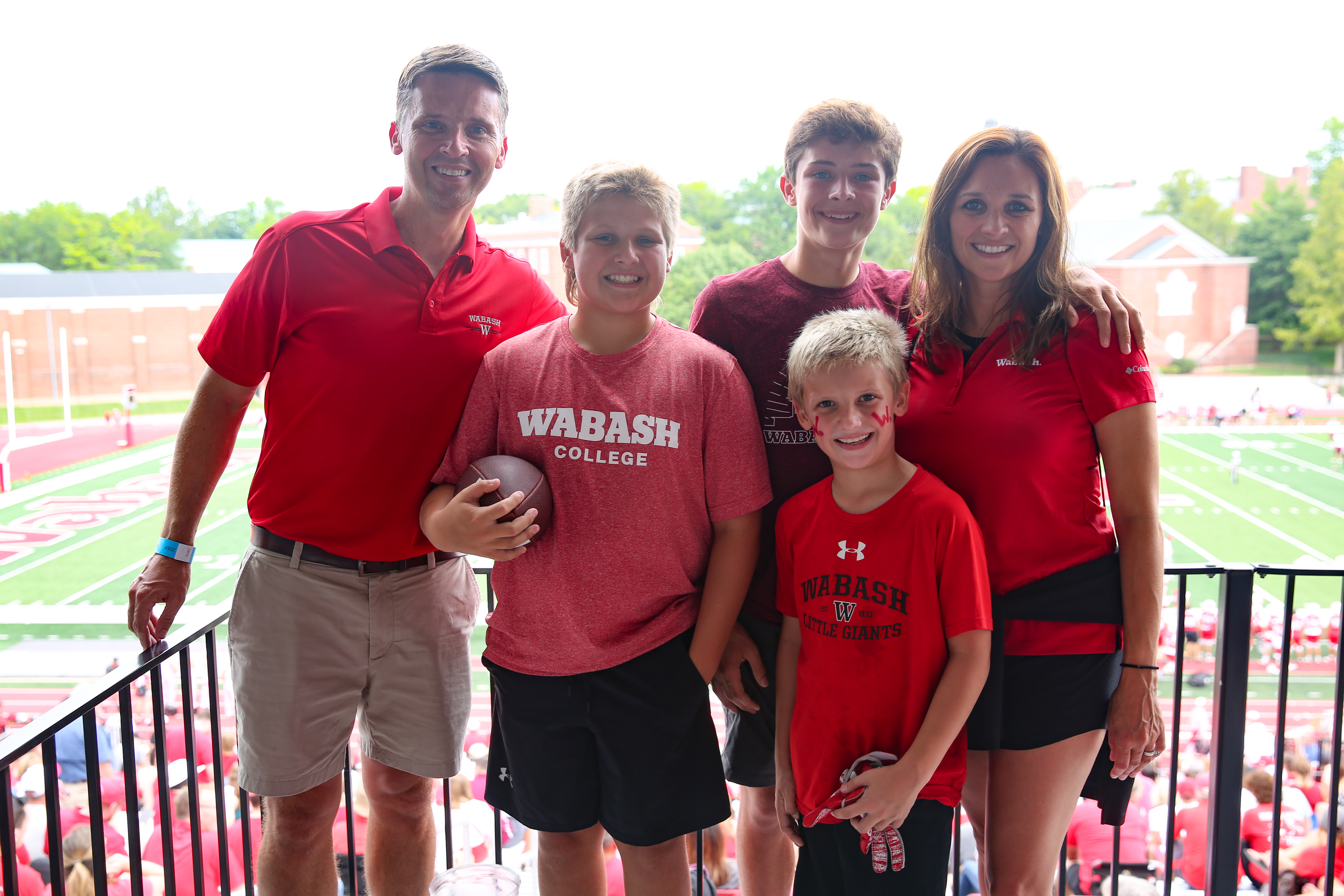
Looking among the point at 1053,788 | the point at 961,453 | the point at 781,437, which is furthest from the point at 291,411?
the point at 1053,788

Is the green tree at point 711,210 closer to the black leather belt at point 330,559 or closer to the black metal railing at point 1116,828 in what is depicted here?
the black metal railing at point 1116,828

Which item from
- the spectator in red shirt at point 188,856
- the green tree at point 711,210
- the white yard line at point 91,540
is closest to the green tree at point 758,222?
the green tree at point 711,210

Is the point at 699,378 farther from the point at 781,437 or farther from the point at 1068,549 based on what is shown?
the point at 1068,549

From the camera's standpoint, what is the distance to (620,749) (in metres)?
1.35

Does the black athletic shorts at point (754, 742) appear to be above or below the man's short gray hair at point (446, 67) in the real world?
below

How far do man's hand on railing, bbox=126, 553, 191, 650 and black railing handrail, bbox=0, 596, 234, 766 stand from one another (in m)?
0.03

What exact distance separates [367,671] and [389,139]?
3.68 feet

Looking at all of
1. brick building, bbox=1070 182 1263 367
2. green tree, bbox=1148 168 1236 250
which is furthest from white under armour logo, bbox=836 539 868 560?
green tree, bbox=1148 168 1236 250

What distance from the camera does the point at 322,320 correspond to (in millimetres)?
1550

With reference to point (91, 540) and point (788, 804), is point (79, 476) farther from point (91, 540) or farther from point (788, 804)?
point (788, 804)

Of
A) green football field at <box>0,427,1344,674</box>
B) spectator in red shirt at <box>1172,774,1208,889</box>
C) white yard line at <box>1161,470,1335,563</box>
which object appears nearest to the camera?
spectator in red shirt at <box>1172,774,1208,889</box>

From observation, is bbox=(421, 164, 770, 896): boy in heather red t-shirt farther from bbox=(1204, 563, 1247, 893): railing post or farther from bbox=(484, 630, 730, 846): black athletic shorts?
bbox=(1204, 563, 1247, 893): railing post

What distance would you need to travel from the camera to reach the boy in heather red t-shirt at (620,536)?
1.31m

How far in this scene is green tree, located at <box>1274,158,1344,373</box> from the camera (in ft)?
103
